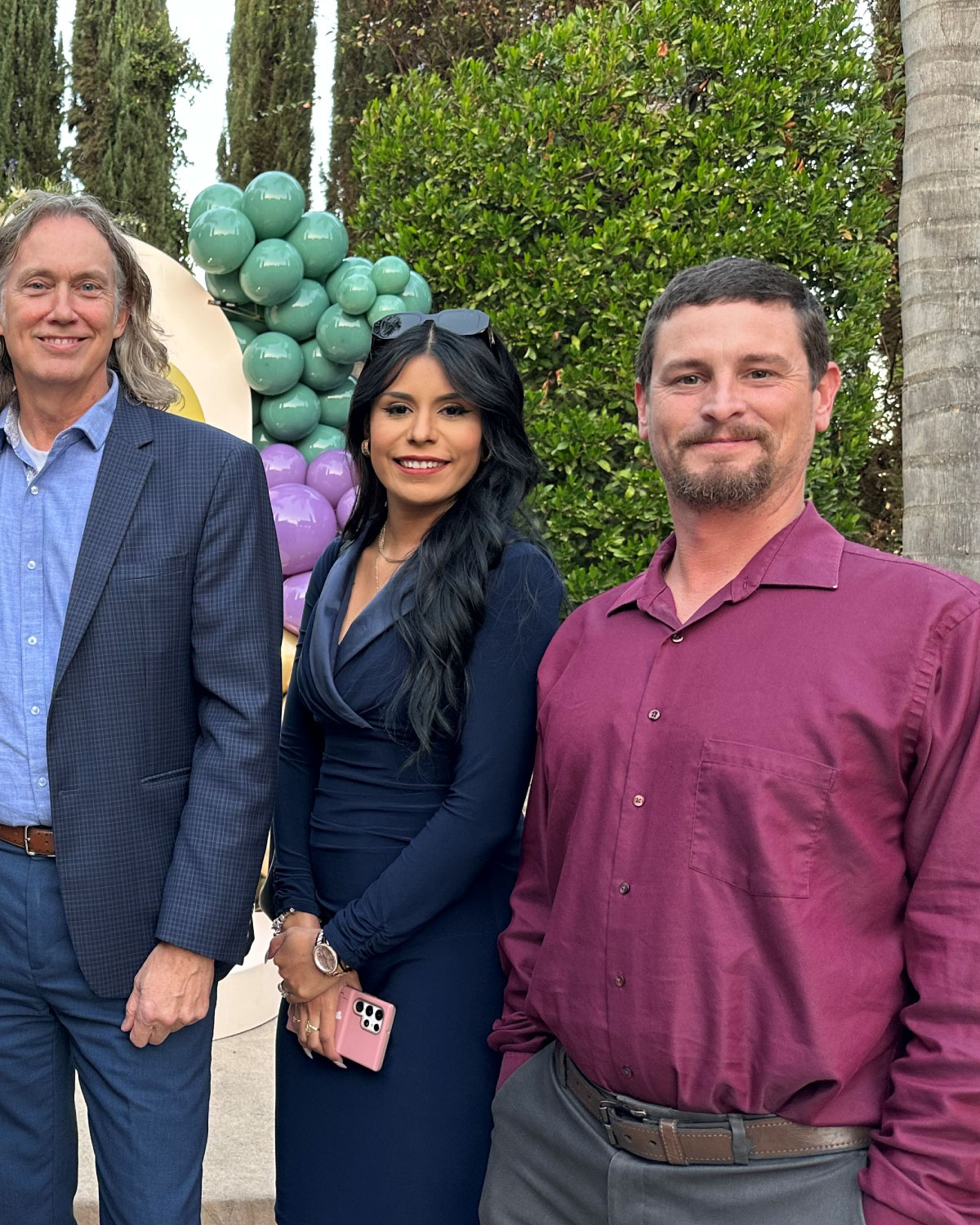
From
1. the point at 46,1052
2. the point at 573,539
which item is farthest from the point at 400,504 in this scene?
the point at 573,539

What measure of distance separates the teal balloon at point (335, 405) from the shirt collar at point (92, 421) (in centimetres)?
325

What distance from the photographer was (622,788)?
172 cm

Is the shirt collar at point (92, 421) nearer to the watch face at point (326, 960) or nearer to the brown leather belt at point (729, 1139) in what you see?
the watch face at point (326, 960)

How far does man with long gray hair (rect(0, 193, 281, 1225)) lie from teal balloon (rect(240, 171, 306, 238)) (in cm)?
315

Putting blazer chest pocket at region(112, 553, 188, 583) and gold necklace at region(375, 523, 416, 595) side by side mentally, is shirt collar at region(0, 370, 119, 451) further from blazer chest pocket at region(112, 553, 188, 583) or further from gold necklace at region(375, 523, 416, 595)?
gold necklace at region(375, 523, 416, 595)

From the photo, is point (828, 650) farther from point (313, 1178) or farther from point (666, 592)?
point (313, 1178)

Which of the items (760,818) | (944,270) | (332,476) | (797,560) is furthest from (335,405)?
(760,818)

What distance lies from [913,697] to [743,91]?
5.57m

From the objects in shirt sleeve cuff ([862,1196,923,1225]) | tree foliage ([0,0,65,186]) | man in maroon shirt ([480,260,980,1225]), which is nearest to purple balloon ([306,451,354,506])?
man in maroon shirt ([480,260,980,1225])

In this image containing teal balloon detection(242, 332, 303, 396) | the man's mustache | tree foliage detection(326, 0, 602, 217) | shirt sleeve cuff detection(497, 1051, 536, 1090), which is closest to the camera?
the man's mustache

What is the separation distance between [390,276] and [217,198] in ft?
2.75

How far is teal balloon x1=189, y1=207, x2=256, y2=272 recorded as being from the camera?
5035mm

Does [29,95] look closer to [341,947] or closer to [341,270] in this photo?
[341,270]

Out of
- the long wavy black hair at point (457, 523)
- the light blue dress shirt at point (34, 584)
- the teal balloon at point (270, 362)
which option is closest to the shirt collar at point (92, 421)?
the light blue dress shirt at point (34, 584)
